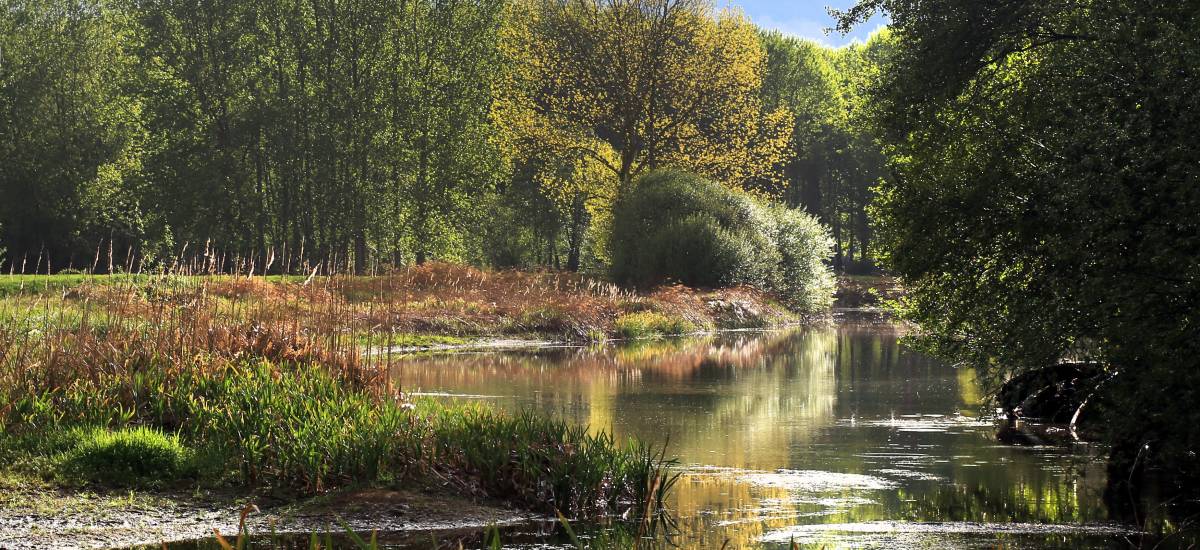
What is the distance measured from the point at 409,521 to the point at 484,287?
29.7 meters

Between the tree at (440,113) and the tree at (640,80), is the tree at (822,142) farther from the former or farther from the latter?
the tree at (440,113)

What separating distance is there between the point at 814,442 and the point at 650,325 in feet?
72.9

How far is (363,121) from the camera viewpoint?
51125mm

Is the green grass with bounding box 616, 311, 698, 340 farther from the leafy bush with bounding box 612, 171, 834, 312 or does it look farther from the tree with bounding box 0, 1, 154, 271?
the tree with bounding box 0, 1, 154, 271

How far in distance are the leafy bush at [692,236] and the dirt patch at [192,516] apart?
3385 centimetres

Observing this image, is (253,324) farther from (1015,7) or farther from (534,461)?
(1015,7)

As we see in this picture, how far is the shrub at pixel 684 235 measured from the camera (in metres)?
46.1

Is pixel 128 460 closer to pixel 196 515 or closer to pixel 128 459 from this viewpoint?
pixel 128 459

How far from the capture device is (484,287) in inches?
1625

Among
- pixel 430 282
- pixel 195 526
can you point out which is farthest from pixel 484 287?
pixel 195 526

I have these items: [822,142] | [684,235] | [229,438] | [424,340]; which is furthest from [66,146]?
[229,438]

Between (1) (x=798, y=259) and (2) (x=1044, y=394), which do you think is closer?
(2) (x=1044, y=394)

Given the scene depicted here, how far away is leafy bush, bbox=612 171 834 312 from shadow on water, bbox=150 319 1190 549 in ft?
42.8

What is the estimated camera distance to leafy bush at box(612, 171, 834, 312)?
151ft
